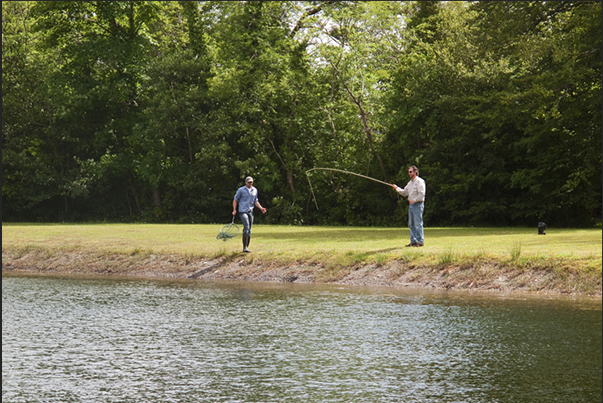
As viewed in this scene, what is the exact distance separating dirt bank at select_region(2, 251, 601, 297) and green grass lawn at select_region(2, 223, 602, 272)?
0.30 meters

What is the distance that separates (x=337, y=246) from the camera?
2109 cm

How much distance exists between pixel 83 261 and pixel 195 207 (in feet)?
63.7

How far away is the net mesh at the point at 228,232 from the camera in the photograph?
23750 mm

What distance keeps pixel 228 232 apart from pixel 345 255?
6.02 m

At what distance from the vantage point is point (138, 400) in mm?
7926

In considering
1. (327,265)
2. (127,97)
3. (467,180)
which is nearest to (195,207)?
(127,97)

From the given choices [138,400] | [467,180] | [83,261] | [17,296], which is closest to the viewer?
[138,400]

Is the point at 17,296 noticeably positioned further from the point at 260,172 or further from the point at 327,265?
the point at 260,172

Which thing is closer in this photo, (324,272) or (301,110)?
(324,272)

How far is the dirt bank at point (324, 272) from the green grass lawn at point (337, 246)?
298mm

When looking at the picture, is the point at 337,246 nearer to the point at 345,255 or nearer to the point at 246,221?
the point at 345,255

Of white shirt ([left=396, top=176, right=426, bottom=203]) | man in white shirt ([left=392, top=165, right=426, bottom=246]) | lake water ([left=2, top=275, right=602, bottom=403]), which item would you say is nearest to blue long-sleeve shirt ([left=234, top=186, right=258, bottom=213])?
man in white shirt ([left=392, top=165, right=426, bottom=246])

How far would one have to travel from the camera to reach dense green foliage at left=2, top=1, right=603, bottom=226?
29516mm

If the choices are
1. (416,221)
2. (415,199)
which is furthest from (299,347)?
(416,221)
